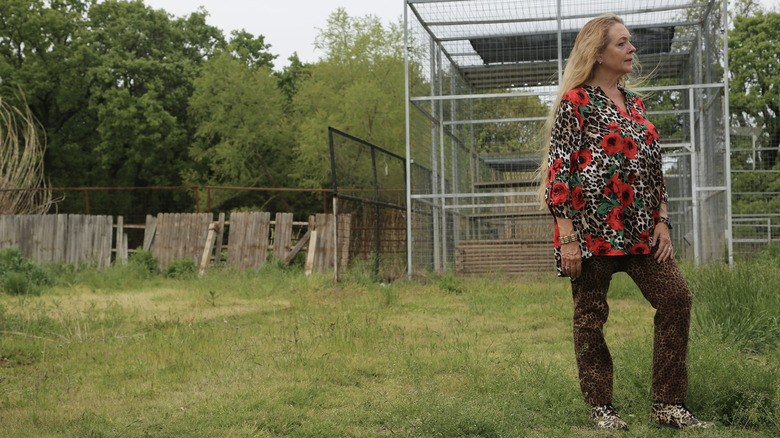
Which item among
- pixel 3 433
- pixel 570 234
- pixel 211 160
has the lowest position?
pixel 3 433

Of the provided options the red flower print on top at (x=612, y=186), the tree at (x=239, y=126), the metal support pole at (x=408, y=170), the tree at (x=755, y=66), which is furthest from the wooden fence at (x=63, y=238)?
the tree at (x=755, y=66)

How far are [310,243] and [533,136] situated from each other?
192 inches

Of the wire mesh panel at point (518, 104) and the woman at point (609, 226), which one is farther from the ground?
the wire mesh panel at point (518, 104)

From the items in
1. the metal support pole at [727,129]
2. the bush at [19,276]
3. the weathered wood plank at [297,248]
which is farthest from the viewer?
the weathered wood plank at [297,248]

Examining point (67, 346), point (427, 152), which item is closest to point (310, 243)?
point (427, 152)

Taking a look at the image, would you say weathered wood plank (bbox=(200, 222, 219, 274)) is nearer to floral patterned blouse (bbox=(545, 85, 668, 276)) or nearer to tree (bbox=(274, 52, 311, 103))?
floral patterned blouse (bbox=(545, 85, 668, 276))

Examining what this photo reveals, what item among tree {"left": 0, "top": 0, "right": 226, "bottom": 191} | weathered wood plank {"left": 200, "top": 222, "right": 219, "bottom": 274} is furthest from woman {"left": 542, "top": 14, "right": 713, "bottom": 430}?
tree {"left": 0, "top": 0, "right": 226, "bottom": 191}

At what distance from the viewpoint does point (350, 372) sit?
4.84 metres

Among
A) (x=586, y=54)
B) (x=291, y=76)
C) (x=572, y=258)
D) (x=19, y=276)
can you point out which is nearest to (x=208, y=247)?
(x=19, y=276)

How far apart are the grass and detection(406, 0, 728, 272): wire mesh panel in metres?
A: 2.97

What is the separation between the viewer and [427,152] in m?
12.7

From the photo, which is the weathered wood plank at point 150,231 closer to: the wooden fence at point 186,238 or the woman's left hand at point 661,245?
the wooden fence at point 186,238

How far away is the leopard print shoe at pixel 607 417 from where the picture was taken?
3.36m

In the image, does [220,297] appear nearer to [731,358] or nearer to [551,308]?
[551,308]
